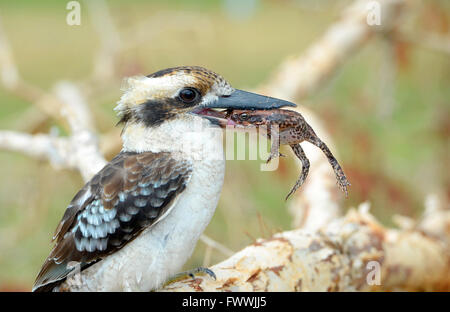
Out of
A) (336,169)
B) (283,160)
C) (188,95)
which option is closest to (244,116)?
(188,95)

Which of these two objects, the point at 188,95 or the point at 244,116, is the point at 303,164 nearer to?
the point at 244,116

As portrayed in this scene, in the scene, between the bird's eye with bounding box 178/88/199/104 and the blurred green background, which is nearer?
the bird's eye with bounding box 178/88/199/104

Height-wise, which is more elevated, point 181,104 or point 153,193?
point 181,104

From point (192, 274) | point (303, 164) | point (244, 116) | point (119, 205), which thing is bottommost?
point (192, 274)

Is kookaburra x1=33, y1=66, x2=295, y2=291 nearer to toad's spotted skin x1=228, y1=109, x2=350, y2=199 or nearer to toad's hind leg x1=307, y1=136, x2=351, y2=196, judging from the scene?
toad's spotted skin x1=228, y1=109, x2=350, y2=199

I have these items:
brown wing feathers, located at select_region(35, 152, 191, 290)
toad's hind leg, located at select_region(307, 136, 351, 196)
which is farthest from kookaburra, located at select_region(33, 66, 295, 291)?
toad's hind leg, located at select_region(307, 136, 351, 196)
